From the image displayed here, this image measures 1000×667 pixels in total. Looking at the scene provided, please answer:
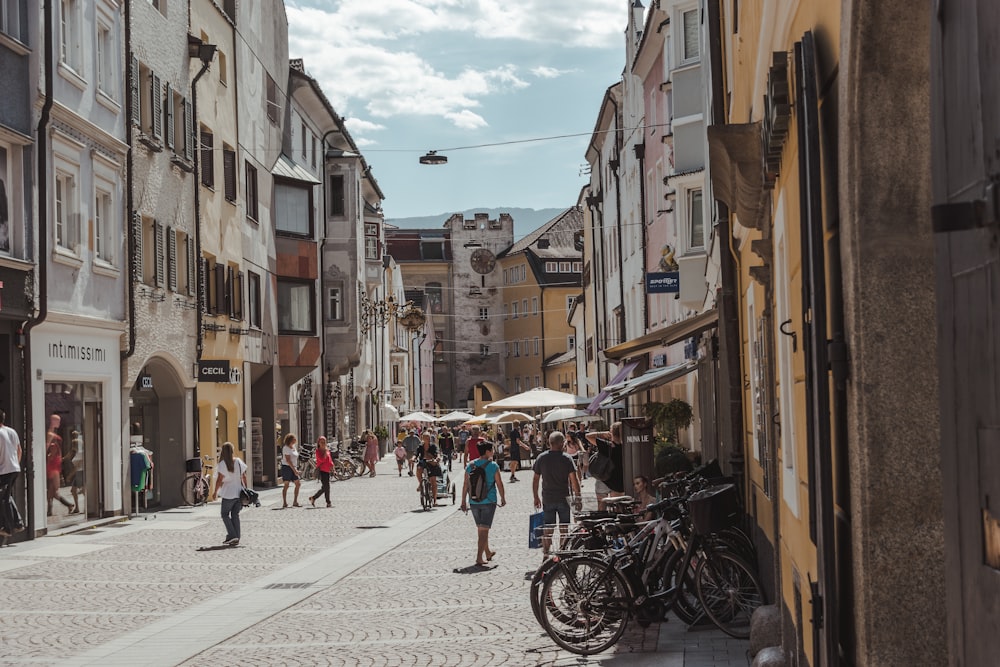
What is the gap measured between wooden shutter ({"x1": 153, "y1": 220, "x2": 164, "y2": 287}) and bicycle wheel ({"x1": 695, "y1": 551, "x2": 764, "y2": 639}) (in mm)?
19496

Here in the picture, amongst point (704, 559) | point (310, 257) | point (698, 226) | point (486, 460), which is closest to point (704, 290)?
point (698, 226)

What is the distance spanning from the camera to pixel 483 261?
112m

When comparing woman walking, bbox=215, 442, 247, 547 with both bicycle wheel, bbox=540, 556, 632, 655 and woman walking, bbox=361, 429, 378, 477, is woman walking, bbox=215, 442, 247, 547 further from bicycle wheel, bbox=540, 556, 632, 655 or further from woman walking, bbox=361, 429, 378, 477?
woman walking, bbox=361, 429, 378, 477

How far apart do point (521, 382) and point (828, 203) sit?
104717mm

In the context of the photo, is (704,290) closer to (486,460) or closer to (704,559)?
(486,460)

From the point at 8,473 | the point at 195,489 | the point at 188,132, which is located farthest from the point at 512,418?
the point at 8,473

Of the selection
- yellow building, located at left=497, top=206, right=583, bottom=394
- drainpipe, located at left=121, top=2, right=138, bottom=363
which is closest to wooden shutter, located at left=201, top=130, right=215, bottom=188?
drainpipe, located at left=121, top=2, right=138, bottom=363

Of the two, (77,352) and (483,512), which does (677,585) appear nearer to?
(483,512)

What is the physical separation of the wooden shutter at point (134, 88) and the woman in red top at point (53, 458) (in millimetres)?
6815

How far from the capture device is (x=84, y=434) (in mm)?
24984

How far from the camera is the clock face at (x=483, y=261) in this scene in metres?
112

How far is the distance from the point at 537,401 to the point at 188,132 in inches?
676

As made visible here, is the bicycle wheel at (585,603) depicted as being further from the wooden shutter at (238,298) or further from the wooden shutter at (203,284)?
the wooden shutter at (238,298)

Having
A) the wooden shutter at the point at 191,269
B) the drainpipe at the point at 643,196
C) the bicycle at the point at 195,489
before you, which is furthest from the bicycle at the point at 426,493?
the drainpipe at the point at 643,196
